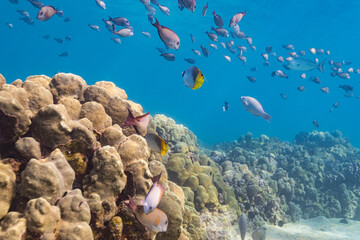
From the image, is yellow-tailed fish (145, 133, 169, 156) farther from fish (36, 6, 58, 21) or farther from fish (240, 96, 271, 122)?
fish (36, 6, 58, 21)

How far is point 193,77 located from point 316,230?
25.6 ft

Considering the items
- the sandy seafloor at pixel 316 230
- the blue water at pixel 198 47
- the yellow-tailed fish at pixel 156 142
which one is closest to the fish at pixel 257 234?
the sandy seafloor at pixel 316 230

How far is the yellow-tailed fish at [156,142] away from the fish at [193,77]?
1.23 meters

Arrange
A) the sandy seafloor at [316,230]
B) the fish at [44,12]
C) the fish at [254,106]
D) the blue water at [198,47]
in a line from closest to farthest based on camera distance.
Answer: the fish at [254,106] → the fish at [44,12] → the sandy seafloor at [316,230] → the blue water at [198,47]

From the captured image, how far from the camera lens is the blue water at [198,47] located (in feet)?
118

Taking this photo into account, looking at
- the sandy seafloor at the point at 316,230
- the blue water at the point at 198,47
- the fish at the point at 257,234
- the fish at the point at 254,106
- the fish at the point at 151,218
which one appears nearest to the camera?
the fish at the point at 151,218

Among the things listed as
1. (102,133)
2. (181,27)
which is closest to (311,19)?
(181,27)

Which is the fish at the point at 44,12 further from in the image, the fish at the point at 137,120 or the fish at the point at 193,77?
the fish at the point at 137,120

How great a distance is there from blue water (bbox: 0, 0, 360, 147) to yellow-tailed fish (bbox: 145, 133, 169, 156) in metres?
22.3

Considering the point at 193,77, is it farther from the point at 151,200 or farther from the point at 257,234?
the point at 257,234

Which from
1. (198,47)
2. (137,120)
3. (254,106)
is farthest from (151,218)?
(198,47)

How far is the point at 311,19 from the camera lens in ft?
117

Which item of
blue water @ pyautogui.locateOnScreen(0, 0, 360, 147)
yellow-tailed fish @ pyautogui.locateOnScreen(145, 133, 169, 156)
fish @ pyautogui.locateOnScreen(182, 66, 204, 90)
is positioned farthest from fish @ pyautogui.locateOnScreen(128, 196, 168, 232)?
blue water @ pyautogui.locateOnScreen(0, 0, 360, 147)

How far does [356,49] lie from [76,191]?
61733mm
